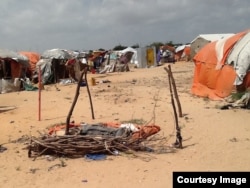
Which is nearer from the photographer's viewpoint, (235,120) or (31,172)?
(31,172)

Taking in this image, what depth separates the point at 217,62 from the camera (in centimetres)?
1417

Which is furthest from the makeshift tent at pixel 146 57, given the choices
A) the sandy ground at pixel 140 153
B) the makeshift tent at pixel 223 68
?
the sandy ground at pixel 140 153

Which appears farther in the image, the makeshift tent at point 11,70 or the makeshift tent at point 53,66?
the makeshift tent at point 53,66

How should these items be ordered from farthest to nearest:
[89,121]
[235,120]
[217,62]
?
[217,62] < [89,121] < [235,120]

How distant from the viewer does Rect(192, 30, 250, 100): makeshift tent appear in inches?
490

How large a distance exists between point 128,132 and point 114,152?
3.36 ft

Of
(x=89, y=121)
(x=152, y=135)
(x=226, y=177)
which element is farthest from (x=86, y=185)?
(x=89, y=121)

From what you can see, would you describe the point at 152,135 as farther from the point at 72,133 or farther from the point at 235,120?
the point at 235,120

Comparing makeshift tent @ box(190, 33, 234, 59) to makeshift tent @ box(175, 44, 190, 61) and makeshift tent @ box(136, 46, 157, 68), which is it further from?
makeshift tent @ box(136, 46, 157, 68)

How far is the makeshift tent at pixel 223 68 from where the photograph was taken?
1245cm

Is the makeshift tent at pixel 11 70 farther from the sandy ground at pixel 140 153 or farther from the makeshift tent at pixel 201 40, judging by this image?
the makeshift tent at pixel 201 40

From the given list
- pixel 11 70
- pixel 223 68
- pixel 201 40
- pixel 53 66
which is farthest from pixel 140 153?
pixel 201 40

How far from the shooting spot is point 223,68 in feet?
44.7

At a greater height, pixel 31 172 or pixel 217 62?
pixel 217 62
